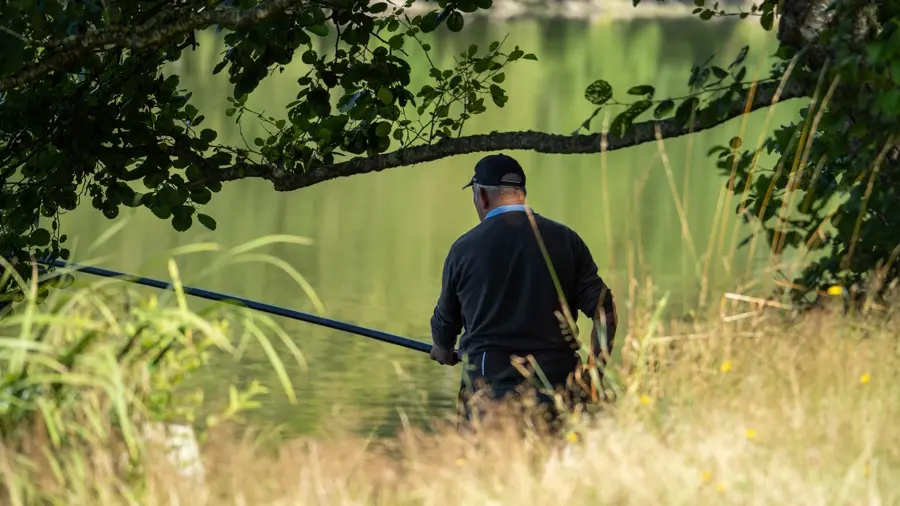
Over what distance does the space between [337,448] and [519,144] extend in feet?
11.4

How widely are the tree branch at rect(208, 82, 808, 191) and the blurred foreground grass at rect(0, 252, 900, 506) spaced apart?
6.25 feet

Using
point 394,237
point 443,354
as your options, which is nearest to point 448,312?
point 443,354

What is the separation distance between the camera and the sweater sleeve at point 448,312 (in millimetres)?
5348

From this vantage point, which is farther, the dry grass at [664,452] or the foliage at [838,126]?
the foliage at [838,126]

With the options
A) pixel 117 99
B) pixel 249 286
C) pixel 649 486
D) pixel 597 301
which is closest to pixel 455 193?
pixel 249 286

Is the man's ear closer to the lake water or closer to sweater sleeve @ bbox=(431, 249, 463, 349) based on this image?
sweater sleeve @ bbox=(431, 249, 463, 349)

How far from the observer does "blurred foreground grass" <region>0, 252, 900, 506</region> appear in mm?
3449

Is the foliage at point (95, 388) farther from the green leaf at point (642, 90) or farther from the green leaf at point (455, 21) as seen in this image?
the green leaf at point (455, 21)

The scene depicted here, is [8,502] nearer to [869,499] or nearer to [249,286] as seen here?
[869,499]

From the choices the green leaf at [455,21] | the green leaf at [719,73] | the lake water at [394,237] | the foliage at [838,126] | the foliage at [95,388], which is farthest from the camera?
the lake water at [394,237]

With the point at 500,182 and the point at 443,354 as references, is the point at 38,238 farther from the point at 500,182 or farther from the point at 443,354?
the point at 500,182

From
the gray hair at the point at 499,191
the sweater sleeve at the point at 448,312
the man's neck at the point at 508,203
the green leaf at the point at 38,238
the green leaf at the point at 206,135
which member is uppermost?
the gray hair at the point at 499,191

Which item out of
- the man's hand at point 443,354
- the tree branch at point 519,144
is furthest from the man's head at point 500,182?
the tree branch at point 519,144

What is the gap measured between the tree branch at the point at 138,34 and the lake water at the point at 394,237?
0.80 m
